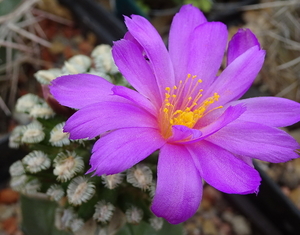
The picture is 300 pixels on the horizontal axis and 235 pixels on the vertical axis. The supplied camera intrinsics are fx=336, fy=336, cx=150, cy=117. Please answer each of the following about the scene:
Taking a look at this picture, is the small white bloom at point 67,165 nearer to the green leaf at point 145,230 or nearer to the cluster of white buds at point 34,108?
the cluster of white buds at point 34,108

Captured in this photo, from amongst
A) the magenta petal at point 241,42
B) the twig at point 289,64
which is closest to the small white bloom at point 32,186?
the magenta petal at point 241,42

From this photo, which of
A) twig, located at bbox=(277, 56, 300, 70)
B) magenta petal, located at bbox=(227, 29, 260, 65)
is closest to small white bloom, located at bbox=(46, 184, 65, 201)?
magenta petal, located at bbox=(227, 29, 260, 65)

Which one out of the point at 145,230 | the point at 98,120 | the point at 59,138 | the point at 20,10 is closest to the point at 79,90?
the point at 98,120

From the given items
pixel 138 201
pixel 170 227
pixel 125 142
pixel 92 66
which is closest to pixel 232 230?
pixel 170 227

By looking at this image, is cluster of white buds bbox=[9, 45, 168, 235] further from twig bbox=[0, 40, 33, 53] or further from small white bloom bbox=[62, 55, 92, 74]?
twig bbox=[0, 40, 33, 53]

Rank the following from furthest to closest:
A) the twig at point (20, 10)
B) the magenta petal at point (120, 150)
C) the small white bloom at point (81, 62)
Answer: the twig at point (20, 10) → the small white bloom at point (81, 62) → the magenta petal at point (120, 150)
